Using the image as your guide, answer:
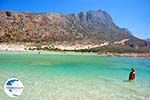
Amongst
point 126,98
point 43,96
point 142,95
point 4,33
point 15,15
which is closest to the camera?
point 43,96

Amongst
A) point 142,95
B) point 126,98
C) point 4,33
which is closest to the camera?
point 126,98

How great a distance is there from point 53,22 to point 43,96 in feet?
407

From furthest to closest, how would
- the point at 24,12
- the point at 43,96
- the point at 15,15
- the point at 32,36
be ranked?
the point at 24,12
the point at 15,15
the point at 32,36
the point at 43,96

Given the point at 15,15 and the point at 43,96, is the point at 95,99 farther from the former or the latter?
the point at 15,15

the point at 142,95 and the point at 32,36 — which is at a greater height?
the point at 32,36

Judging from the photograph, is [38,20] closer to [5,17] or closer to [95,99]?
[5,17]

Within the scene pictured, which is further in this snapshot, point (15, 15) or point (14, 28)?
point (15, 15)

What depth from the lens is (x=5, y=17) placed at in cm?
11819

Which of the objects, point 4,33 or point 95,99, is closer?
point 95,99

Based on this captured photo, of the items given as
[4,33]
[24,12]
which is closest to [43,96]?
[4,33]

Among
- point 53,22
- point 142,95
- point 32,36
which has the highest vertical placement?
point 53,22

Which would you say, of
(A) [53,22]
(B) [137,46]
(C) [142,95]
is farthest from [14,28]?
(C) [142,95]

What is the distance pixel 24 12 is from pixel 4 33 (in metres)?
28.8

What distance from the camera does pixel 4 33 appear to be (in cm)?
10462
